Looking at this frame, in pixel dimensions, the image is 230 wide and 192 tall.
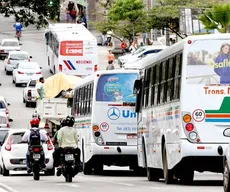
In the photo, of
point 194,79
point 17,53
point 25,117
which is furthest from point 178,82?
point 17,53

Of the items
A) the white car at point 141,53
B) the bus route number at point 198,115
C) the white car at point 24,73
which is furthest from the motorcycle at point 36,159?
the white car at point 141,53

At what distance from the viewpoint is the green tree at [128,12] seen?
91.2 m

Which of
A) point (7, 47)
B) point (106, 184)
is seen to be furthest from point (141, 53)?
point (106, 184)

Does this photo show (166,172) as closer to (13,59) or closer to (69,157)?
(69,157)

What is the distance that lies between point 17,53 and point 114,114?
159 ft

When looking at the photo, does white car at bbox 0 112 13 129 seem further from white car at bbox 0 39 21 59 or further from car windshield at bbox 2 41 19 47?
car windshield at bbox 2 41 19 47

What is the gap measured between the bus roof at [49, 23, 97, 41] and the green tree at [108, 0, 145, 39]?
35.9ft

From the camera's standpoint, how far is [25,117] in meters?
62.2

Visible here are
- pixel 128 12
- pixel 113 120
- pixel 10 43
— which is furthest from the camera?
pixel 10 43

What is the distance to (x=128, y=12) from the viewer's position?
300 feet

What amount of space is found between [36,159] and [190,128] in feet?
21.8

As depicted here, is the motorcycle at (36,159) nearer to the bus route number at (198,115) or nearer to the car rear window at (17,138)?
the car rear window at (17,138)

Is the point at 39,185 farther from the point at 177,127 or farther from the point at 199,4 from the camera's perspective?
the point at 199,4

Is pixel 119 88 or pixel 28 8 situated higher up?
pixel 28 8
